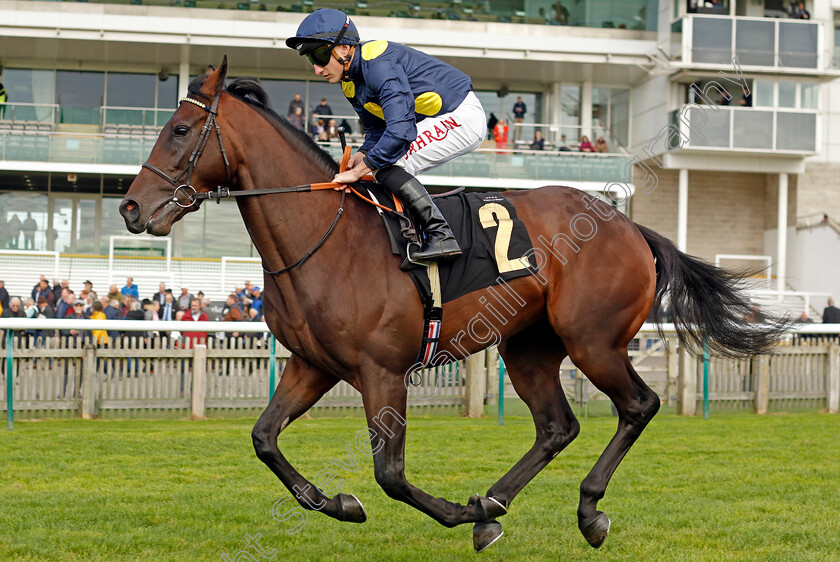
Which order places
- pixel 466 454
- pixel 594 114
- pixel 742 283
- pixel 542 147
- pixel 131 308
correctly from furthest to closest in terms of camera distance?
pixel 594 114 → pixel 542 147 → pixel 131 308 → pixel 466 454 → pixel 742 283

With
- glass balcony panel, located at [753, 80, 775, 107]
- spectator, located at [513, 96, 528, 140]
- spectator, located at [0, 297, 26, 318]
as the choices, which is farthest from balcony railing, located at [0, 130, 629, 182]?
spectator, located at [0, 297, 26, 318]

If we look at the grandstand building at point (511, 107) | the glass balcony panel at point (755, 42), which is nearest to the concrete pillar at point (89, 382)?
the grandstand building at point (511, 107)

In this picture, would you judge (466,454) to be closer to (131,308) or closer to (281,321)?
(281,321)

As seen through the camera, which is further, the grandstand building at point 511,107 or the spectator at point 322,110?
the spectator at point 322,110

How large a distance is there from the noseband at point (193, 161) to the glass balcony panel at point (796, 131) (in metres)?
22.3

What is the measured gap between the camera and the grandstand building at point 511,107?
67.2 feet

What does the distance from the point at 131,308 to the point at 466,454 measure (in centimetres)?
804

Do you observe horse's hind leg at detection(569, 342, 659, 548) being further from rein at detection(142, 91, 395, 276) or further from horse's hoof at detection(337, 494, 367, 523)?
rein at detection(142, 91, 395, 276)

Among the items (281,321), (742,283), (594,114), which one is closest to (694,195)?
(594,114)

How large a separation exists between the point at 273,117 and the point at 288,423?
4.50 ft

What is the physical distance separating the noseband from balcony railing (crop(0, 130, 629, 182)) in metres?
15.8

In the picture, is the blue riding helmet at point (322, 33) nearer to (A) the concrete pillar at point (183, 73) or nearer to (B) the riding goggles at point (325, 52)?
(B) the riding goggles at point (325, 52)

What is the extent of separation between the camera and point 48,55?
2302cm

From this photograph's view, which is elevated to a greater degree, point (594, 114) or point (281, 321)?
point (594, 114)
